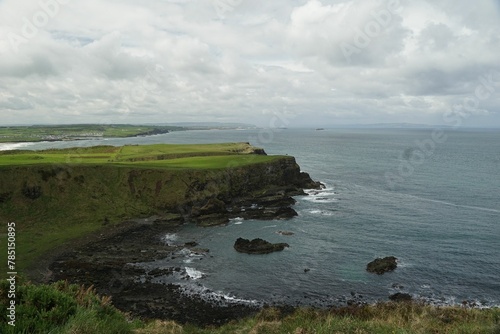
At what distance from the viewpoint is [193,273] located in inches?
1631

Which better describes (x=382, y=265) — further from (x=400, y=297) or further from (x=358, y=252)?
(x=400, y=297)

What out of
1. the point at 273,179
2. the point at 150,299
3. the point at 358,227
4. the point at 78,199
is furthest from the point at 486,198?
the point at 78,199

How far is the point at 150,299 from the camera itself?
116ft

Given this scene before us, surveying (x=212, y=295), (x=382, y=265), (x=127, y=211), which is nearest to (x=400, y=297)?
(x=382, y=265)

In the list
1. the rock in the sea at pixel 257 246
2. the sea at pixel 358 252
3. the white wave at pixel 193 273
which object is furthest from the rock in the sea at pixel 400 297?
the white wave at pixel 193 273

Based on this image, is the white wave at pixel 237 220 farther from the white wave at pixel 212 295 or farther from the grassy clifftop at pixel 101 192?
the white wave at pixel 212 295

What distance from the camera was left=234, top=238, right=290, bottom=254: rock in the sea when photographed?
4750cm

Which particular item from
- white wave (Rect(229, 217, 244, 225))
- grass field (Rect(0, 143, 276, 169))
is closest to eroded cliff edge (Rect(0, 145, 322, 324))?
white wave (Rect(229, 217, 244, 225))

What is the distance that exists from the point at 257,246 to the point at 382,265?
51.4 ft

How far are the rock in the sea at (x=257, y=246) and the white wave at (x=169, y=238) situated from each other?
31.7 feet

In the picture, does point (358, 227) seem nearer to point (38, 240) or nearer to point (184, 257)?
point (184, 257)

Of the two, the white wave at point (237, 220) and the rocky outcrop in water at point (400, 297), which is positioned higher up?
the white wave at point (237, 220)

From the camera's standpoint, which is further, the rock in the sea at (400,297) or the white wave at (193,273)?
the white wave at (193,273)

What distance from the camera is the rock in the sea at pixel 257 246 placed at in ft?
156
